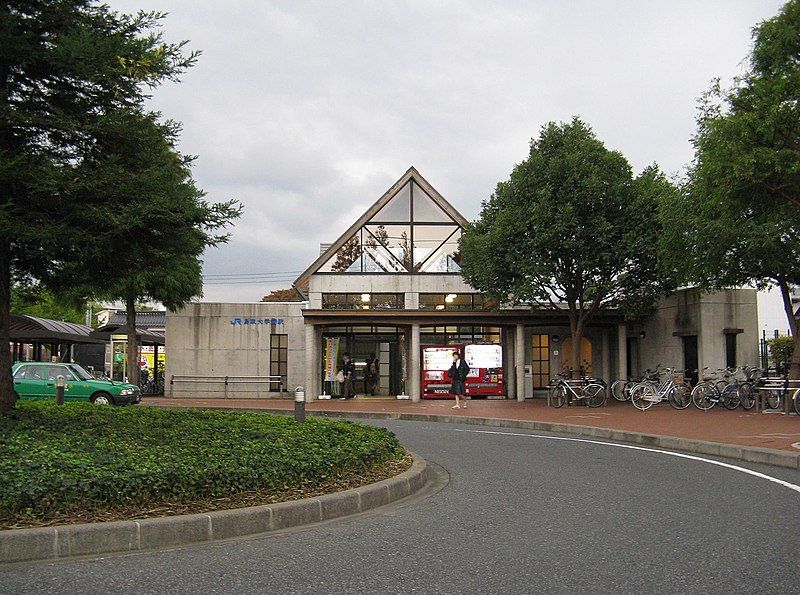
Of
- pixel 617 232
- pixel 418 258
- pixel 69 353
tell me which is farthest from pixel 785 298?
pixel 69 353

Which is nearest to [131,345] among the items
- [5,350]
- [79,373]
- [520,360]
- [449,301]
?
[79,373]

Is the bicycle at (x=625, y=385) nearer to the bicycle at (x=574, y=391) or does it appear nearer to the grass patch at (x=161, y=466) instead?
the bicycle at (x=574, y=391)

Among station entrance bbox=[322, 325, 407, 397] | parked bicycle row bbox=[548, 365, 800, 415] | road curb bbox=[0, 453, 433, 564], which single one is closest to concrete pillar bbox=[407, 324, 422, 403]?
station entrance bbox=[322, 325, 407, 397]

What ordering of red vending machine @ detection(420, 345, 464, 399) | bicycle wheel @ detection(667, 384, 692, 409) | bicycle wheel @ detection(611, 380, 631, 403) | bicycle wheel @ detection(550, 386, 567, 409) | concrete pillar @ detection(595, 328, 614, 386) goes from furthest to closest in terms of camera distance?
concrete pillar @ detection(595, 328, 614, 386) → red vending machine @ detection(420, 345, 464, 399) → bicycle wheel @ detection(611, 380, 631, 403) → bicycle wheel @ detection(550, 386, 567, 409) → bicycle wheel @ detection(667, 384, 692, 409)

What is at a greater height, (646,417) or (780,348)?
(780,348)

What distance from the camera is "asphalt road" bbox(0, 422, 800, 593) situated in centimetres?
525

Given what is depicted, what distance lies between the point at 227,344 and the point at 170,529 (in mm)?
26440

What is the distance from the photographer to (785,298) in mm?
22203

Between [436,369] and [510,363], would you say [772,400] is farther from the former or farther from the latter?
[436,369]

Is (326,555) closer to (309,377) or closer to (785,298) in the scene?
(785,298)

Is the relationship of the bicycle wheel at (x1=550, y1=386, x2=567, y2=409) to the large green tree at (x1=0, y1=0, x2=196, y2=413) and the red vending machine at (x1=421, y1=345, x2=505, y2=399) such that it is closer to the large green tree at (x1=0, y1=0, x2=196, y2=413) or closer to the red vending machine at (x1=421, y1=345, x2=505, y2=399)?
the red vending machine at (x1=421, y1=345, x2=505, y2=399)

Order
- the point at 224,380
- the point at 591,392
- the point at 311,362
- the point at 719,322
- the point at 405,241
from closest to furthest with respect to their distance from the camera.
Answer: the point at 591,392, the point at 719,322, the point at 311,362, the point at 405,241, the point at 224,380

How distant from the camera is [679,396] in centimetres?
2306

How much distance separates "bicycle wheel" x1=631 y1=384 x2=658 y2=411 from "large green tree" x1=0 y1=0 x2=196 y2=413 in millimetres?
16716
